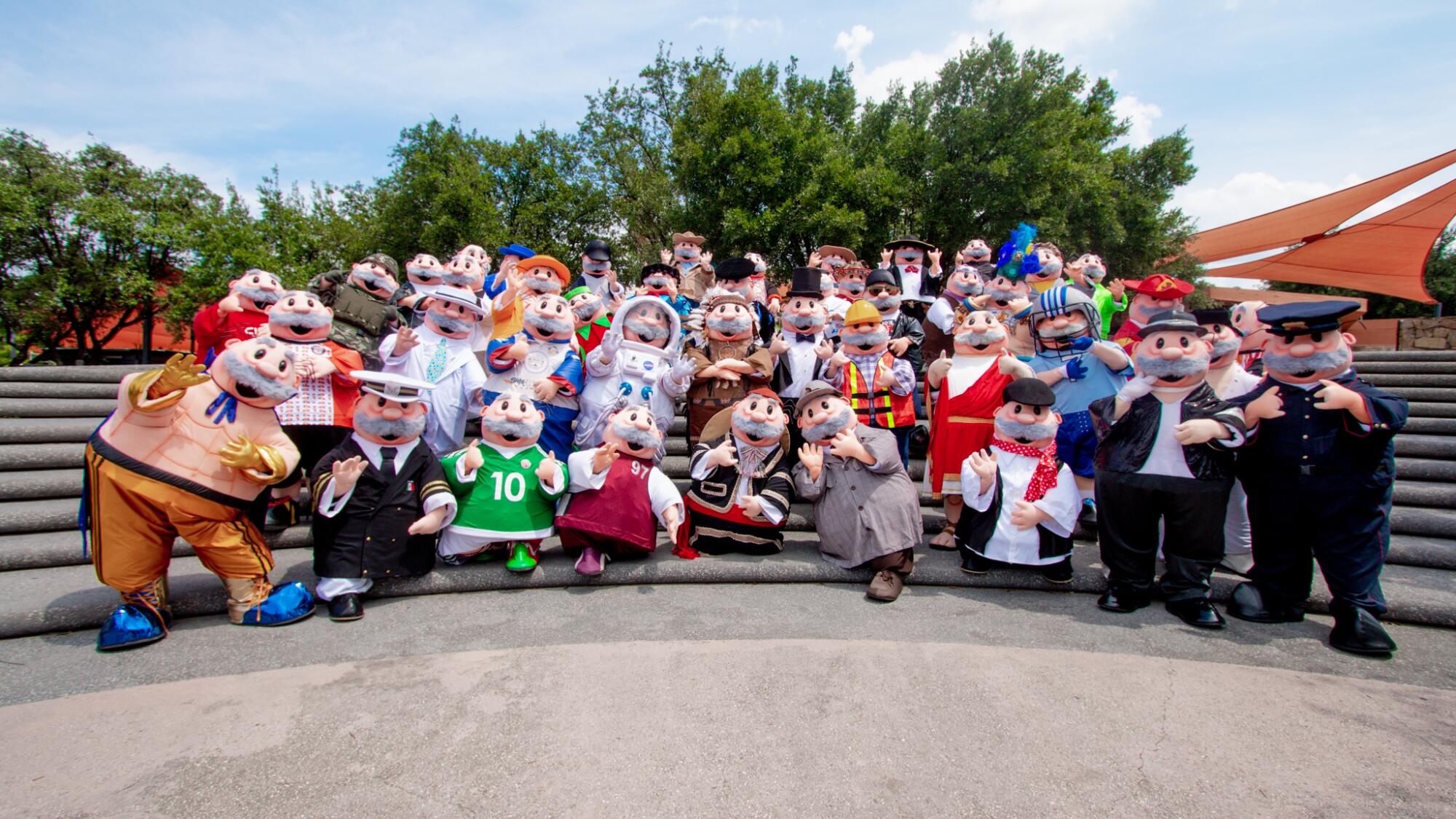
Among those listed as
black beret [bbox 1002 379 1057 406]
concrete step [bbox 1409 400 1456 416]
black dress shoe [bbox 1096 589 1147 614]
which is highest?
black beret [bbox 1002 379 1057 406]

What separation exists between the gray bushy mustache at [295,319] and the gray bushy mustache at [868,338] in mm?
3790

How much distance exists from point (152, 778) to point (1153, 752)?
3.87m

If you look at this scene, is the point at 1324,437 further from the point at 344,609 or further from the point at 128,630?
the point at 128,630

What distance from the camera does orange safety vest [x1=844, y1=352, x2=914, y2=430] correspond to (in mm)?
5191

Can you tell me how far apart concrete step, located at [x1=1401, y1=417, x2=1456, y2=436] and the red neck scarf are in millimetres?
5279

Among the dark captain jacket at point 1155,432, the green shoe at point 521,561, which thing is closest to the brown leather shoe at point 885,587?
the dark captain jacket at point 1155,432

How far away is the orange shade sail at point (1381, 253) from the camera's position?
54.4 feet

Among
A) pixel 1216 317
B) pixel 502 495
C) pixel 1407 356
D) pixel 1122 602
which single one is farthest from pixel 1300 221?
pixel 502 495

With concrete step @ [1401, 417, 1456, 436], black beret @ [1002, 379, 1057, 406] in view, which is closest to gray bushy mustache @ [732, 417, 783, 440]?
black beret @ [1002, 379, 1057, 406]

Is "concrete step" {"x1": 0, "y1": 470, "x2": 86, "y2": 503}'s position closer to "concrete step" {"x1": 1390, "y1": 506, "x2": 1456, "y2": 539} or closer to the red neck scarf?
the red neck scarf

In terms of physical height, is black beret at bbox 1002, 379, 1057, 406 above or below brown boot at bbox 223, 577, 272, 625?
above

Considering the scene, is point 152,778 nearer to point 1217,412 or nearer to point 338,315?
point 338,315

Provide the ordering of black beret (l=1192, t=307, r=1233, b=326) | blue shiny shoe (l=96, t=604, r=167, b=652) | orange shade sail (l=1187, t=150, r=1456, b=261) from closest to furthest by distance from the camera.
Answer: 1. blue shiny shoe (l=96, t=604, r=167, b=652)
2. black beret (l=1192, t=307, r=1233, b=326)
3. orange shade sail (l=1187, t=150, r=1456, b=261)

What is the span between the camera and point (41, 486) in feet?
17.2
